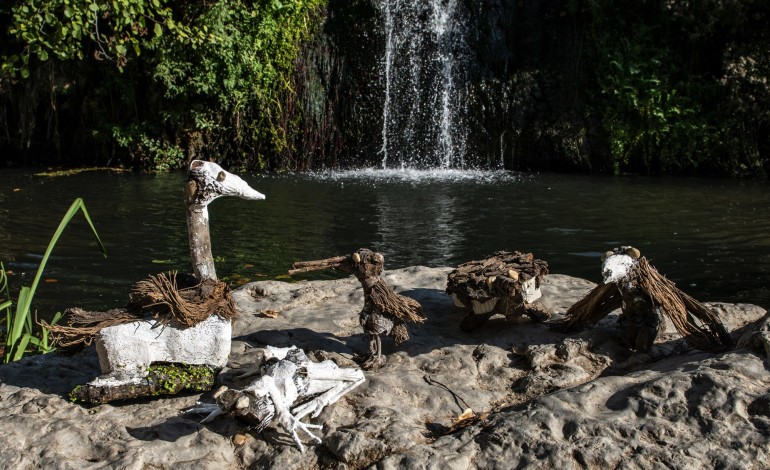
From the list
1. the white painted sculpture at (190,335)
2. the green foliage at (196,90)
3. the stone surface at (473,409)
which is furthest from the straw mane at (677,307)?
the green foliage at (196,90)

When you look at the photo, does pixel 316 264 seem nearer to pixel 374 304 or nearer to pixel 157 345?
pixel 374 304

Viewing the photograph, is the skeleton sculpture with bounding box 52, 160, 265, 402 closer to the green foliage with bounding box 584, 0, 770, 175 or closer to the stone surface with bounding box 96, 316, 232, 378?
the stone surface with bounding box 96, 316, 232, 378

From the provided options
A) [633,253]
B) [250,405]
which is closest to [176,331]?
[250,405]

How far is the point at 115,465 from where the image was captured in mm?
3367

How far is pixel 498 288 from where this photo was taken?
4.44m

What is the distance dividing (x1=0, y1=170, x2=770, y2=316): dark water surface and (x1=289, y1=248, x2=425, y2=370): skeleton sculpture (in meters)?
3.63

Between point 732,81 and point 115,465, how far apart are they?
14.5 meters

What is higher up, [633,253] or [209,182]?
[209,182]

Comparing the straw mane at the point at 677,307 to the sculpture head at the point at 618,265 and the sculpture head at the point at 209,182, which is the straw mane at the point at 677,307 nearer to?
the sculpture head at the point at 618,265

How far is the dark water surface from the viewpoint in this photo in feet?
27.2

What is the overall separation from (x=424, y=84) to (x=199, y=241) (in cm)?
1274

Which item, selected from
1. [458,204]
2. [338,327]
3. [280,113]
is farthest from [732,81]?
[338,327]

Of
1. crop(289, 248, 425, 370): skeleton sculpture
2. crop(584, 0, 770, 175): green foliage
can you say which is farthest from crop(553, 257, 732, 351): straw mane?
crop(584, 0, 770, 175): green foliage

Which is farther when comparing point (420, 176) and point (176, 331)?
point (420, 176)
